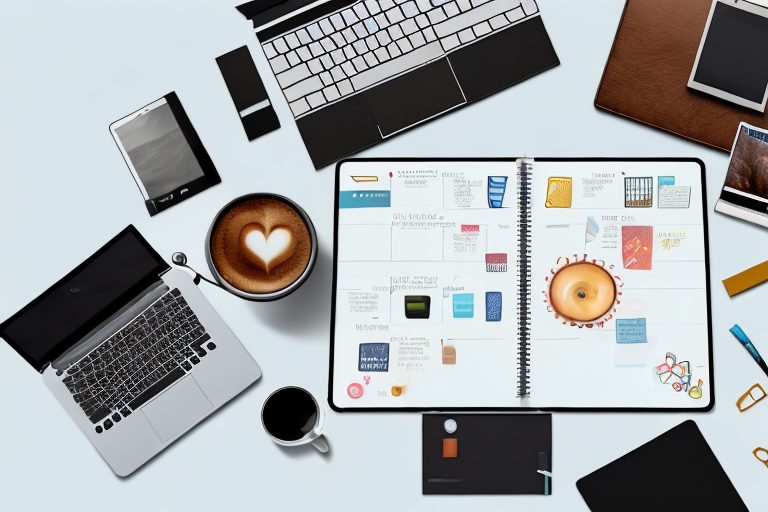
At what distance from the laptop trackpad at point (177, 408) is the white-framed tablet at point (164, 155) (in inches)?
10.8

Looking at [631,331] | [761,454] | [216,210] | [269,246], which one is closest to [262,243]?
[269,246]

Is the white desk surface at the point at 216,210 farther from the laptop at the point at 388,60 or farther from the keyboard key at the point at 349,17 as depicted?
the keyboard key at the point at 349,17

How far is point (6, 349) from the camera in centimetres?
119

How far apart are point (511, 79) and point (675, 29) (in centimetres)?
26

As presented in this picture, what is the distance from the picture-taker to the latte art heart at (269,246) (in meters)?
1.10

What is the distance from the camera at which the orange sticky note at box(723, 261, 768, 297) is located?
1.16 m

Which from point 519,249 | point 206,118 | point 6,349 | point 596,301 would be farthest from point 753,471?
point 6,349

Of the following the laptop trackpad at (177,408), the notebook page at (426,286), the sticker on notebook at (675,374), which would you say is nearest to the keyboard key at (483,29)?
the notebook page at (426,286)

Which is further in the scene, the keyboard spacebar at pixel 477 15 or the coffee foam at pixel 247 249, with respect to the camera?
the keyboard spacebar at pixel 477 15

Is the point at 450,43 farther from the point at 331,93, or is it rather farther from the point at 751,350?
the point at 751,350

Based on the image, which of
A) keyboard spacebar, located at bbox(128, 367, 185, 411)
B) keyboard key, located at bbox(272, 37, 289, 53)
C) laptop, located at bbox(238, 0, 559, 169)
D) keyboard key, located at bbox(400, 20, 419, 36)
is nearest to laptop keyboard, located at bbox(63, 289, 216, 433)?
keyboard spacebar, located at bbox(128, 367, 185, 411)

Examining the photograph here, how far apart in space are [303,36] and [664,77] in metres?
0.56

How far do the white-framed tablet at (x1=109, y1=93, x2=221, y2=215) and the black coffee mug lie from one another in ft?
1.13

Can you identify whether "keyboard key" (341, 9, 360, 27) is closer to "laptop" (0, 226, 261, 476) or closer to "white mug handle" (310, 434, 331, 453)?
"laptop" (0, 226, 261, 476)
